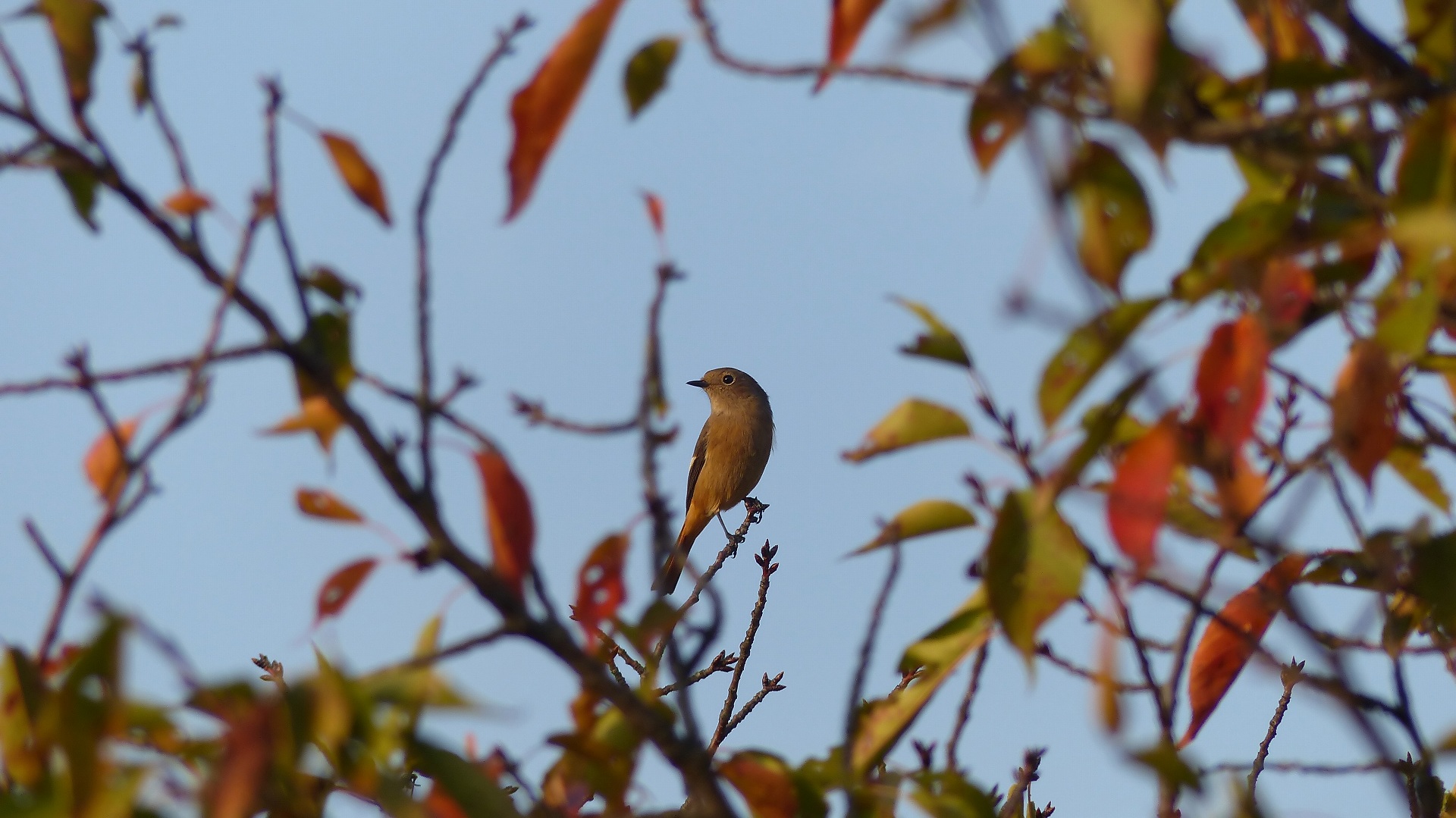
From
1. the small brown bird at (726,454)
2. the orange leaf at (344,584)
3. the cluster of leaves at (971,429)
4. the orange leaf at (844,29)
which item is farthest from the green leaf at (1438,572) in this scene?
the small brown bird at (726,454)

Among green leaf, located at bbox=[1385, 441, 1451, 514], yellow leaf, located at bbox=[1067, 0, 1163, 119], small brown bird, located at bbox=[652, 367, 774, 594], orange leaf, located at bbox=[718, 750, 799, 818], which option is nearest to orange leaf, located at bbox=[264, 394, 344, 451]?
orange leaf, located at bbox=[718, 750, 799, 818]

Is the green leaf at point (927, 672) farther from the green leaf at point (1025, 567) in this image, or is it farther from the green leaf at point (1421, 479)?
the green leaf at point (1421, 479)

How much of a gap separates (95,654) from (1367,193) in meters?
1.47

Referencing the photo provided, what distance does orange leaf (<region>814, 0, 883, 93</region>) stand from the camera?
1.60m

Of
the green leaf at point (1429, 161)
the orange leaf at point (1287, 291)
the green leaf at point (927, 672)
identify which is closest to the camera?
the green leaf at point (1429, 161)

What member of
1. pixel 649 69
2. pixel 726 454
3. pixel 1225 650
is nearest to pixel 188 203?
pixel 649 69

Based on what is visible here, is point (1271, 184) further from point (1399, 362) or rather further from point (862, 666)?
point (862, 666)

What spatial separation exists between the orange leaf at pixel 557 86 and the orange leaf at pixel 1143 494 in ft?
2.57

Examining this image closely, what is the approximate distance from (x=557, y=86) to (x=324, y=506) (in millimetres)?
642

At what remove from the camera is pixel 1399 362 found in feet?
5.30

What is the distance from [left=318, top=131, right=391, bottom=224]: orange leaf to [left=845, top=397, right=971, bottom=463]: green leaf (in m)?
0.75

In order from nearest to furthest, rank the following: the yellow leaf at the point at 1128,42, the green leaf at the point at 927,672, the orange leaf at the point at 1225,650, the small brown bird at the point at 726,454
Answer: the yellow leaf at the point at 1128,42 → the green leaf at the point at 927,672 → the orange leaf at the point at 1225,650 → the small brown bird at the point at 726,454

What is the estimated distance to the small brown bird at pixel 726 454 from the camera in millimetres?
11625

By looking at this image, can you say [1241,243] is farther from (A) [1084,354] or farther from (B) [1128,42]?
(B) [1128,42]
